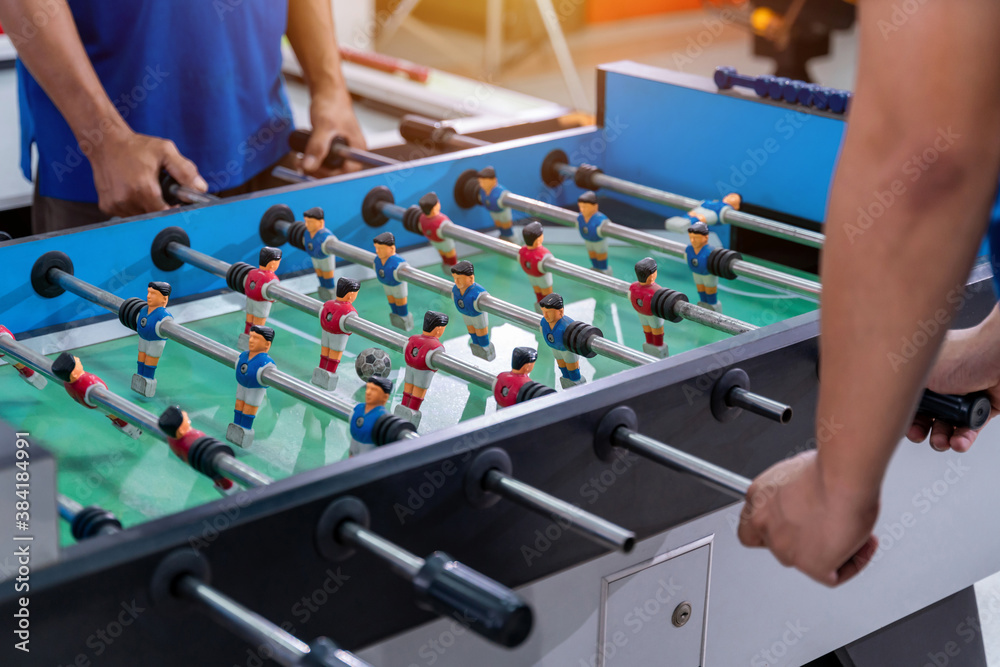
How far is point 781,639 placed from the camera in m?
1.48

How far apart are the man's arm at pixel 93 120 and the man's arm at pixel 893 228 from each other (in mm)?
1318

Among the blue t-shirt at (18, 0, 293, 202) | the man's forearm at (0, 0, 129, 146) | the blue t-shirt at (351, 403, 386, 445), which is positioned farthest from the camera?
the blue t-shirt at (18, 0, 293, 202)

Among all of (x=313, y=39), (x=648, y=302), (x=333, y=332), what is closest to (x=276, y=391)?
(x=333, y=332)

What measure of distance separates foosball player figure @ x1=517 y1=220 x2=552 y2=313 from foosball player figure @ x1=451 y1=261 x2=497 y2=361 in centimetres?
14

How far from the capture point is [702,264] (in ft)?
5.41

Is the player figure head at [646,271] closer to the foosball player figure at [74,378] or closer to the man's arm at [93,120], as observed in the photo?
the foosball player figure at [74,378]

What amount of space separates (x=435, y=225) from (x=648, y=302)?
0.43 metres

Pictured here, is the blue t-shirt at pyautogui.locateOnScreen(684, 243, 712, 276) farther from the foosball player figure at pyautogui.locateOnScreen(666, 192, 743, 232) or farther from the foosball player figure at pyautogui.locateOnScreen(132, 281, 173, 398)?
the foosball player figure at pyautogui.locateOnScreen(132, 281, 173, 398)

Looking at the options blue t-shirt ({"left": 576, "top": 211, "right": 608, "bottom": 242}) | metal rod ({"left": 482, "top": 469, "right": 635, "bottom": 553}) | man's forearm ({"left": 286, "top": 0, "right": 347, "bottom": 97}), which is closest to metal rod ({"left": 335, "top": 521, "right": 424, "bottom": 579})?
metal rod ({"left": 482, "top": 469, "right": 635, "bottom": 553})

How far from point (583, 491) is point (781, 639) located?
551 mm

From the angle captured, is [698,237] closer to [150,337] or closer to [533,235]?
[533,235]

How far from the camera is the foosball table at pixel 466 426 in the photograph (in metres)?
0.88

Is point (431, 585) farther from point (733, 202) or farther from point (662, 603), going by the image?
point (733, 202)

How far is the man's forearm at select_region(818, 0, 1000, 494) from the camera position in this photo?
0.76 m
